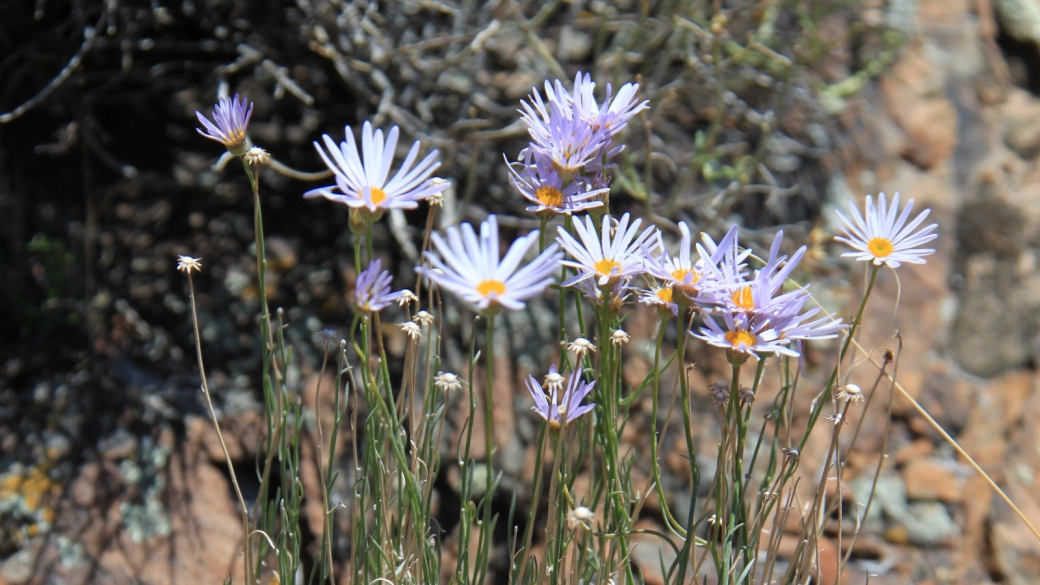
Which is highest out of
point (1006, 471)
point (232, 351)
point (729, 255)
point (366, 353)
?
point (729, 255)

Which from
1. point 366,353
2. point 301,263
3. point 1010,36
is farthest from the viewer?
point 1010,36

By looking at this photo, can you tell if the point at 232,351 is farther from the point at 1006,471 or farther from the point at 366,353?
the point at 1006,471

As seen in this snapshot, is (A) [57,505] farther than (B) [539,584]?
Yes

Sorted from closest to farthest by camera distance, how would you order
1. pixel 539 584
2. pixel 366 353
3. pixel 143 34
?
pixel 366 353 < pixel 539 584 < pixel 143 34

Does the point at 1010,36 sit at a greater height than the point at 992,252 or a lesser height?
greater

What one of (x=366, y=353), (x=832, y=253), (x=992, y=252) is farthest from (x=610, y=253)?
(x=992, y=252)

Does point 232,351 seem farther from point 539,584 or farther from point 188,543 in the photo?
point 539,584

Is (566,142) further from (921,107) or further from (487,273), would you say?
(921,107)
